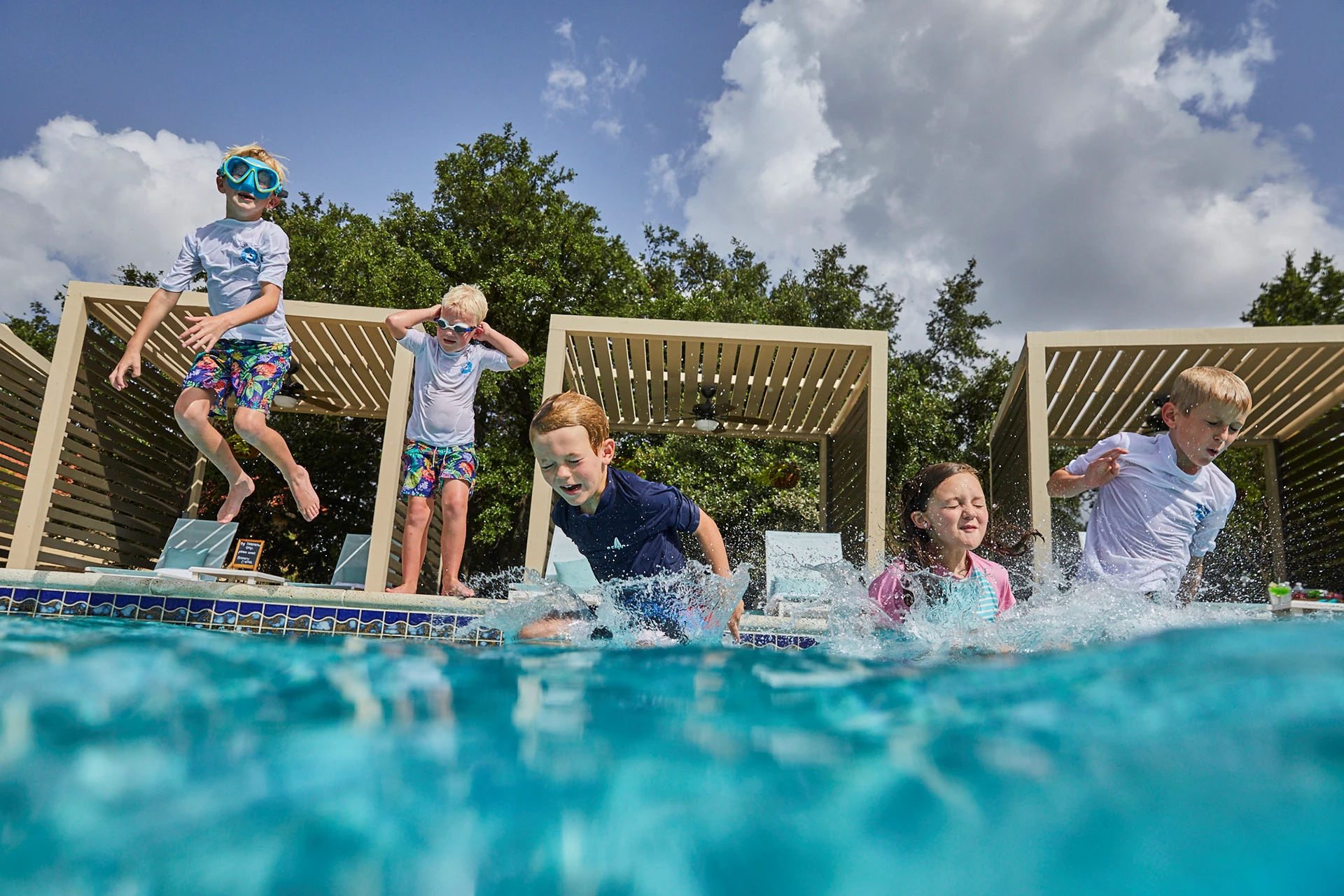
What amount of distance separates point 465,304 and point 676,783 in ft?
14.7

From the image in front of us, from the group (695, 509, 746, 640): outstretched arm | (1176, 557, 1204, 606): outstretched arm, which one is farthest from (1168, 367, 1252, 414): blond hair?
(695, 509, 746, 640): outstretched arm

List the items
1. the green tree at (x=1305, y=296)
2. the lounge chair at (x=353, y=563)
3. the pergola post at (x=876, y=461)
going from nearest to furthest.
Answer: the pergola post at (x=876, y=461), the lounge chair at (x=353, y=563), the green tree at (x=1305, y=296)

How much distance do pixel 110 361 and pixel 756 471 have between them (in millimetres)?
9592

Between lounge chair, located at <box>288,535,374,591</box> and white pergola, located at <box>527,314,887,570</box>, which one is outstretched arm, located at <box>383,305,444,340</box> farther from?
lounge chair, located at <box>288,535,374,591</box>

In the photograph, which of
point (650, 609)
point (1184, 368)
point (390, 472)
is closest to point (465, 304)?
point (390, 472)

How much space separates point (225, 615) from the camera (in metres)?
4.16

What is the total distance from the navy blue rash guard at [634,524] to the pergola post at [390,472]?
418 centimetres

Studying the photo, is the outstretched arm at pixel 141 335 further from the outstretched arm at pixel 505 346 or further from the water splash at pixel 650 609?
the water splash at pixel 650 609

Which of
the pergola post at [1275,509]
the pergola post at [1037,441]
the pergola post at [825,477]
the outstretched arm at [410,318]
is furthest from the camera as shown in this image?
the pergola post at [825,477]

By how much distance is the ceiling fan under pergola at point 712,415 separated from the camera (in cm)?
925

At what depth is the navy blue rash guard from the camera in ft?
9.34

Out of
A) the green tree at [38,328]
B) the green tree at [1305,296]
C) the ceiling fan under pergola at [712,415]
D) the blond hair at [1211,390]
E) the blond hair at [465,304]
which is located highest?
the green tree at [1305,296]

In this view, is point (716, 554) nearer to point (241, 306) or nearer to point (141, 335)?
point (241, 306)

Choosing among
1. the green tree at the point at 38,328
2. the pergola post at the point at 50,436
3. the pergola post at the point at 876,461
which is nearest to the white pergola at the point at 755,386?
the pergola post at the point at 876,461
